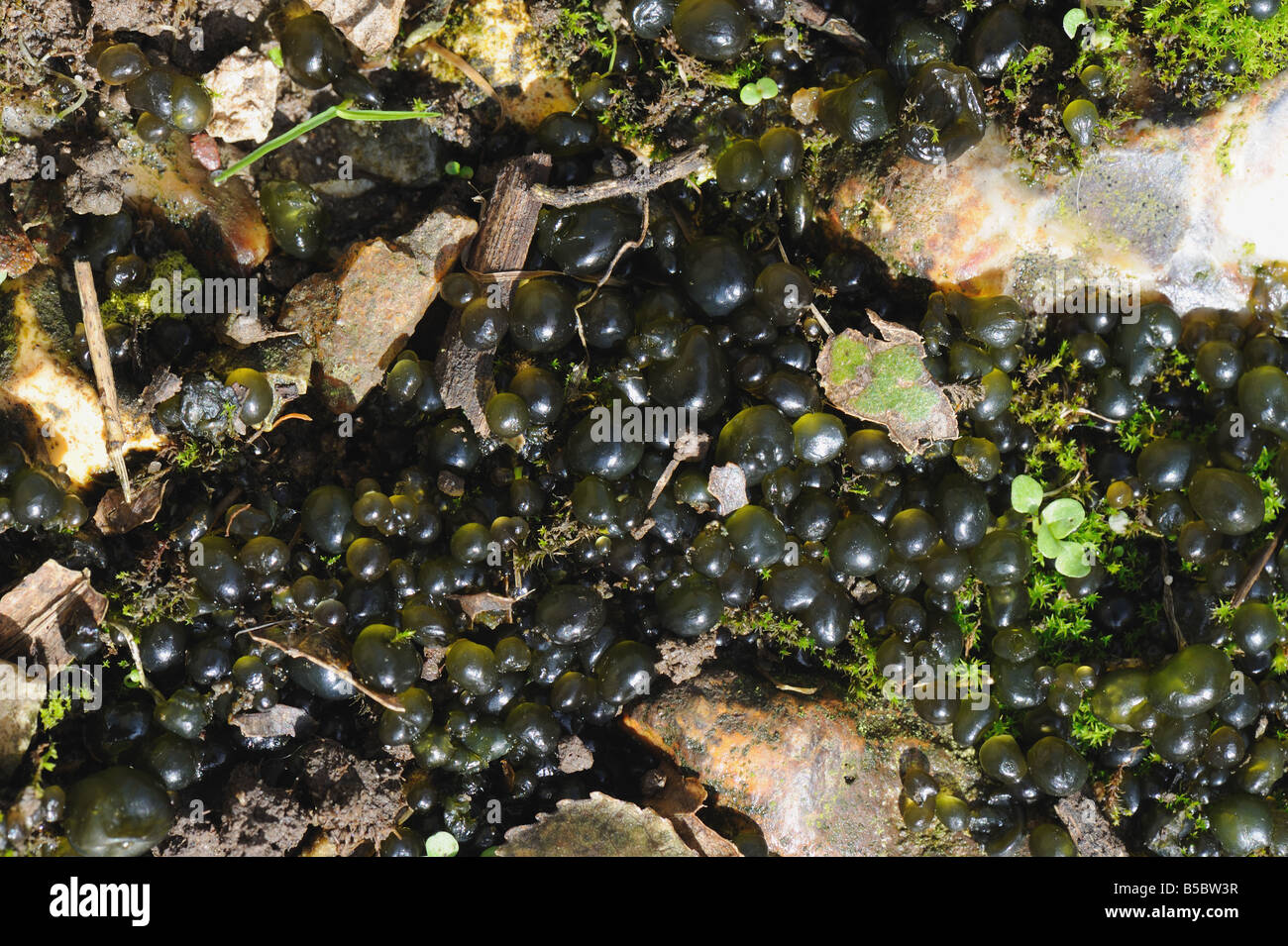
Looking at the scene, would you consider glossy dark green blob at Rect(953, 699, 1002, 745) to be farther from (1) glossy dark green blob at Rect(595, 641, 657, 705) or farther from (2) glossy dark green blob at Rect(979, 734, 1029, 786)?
(1) glossy dark green blob at Rect(595, 641, 657, 705)

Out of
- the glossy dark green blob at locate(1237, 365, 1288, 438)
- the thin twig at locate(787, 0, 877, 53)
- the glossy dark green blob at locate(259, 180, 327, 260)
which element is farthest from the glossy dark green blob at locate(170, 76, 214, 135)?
the glossy dark green blob at locate(1237, 365, 1288, 438)

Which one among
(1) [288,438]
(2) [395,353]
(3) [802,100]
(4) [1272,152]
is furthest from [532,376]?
(4) [1272,152]

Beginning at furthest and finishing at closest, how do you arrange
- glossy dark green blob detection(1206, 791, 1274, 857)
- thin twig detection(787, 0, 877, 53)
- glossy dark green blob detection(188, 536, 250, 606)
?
thin twig detection(787, 0, 877, 53) < glossy dark green blob detection(1206, 791, 1274, 857) < glossy dark green blob detection(188, 536, 250, 606)

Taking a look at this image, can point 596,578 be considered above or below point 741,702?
above

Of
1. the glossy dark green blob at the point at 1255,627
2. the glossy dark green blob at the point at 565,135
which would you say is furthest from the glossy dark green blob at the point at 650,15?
the glossy dark green blob at the point at 1255,627

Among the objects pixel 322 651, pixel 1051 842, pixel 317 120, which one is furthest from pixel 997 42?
pixel 322 651

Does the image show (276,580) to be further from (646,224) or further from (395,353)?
(646,224)
